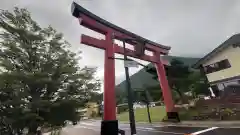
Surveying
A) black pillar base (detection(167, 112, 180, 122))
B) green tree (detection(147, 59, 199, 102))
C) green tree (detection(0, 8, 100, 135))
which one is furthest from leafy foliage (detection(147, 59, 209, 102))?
green tree (detection(0, 8, 100, 135))

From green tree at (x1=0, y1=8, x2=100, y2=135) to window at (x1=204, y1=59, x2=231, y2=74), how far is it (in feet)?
56.1

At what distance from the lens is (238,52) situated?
63.1ft

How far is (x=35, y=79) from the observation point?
752 cm

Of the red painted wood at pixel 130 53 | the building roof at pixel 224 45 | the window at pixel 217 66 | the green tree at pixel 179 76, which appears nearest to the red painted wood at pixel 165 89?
the red painted wood at pixel 130 53

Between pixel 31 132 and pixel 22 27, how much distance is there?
15.2 feet

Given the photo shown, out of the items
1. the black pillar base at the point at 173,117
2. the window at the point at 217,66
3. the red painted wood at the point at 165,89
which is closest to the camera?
the black pillar base at the point at 173,117

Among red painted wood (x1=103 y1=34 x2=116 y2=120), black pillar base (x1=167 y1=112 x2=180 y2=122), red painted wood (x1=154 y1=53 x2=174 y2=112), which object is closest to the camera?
red painted wood (x1=103 y1=34 x2=116 y2=120)

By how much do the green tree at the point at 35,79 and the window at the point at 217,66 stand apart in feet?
56.1

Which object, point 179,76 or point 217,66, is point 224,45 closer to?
point 217,66

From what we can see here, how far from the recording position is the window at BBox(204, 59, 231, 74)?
20656mm

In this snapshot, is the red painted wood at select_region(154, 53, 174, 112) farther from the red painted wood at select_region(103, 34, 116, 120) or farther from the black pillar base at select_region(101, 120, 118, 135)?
the black pillar base at select_region(101, 120, 118, 135)

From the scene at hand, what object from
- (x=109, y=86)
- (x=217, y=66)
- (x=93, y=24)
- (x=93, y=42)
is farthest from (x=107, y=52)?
(x=217, y=66)

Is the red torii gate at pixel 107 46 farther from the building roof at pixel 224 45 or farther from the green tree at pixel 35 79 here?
the building roof at pixel 224 45

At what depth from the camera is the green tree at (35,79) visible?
7168 mm
